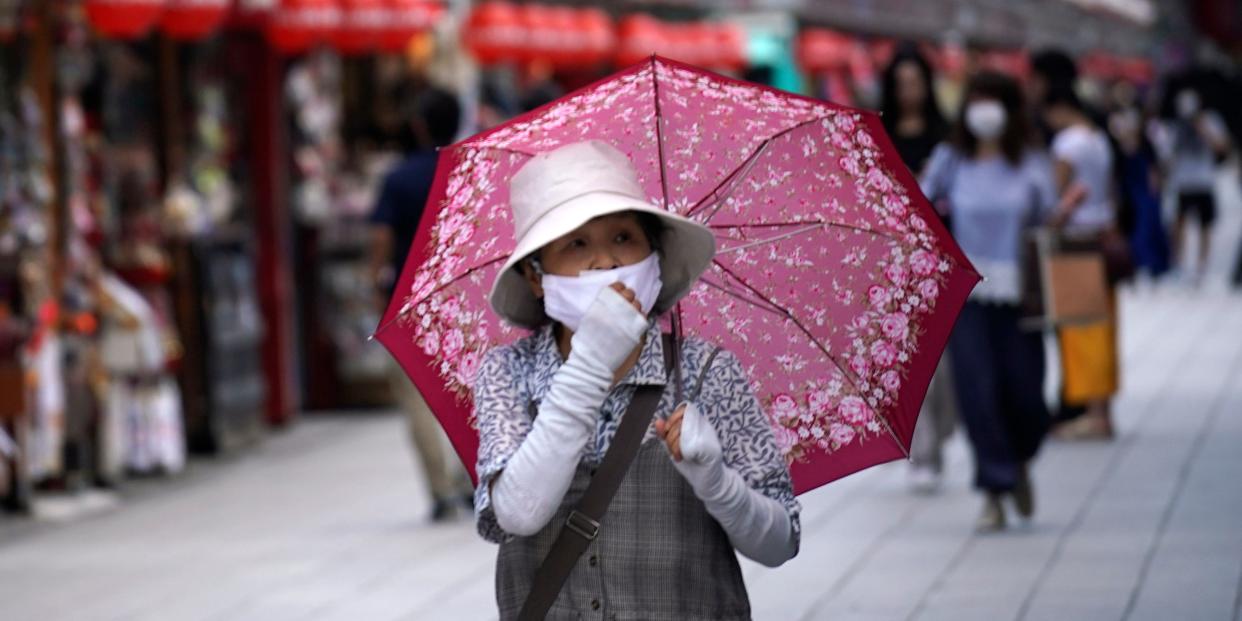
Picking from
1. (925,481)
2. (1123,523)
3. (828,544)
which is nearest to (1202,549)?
(1123,523)

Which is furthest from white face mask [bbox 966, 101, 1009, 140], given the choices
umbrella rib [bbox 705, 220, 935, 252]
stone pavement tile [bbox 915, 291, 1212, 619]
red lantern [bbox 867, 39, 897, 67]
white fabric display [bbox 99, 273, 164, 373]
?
red lantern [bbox 867, 39, 897, 67]

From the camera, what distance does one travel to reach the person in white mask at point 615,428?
351 centimetres

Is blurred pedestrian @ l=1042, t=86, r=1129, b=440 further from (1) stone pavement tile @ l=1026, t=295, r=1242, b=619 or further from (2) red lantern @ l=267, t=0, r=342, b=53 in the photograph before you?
Result: (2) red lantern @ l=267, t=0, r=342, b=53

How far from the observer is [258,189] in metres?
14.3

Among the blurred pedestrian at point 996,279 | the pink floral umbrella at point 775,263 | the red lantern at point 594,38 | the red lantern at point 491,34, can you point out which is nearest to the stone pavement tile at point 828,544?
the blurred pedestrian at point 996,279

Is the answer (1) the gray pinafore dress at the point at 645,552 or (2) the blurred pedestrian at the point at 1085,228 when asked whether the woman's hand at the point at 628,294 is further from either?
(2) the blurred pedestrian at the point at 1085,228

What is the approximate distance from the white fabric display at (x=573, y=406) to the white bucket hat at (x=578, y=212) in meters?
0.16

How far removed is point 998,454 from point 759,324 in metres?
4.41

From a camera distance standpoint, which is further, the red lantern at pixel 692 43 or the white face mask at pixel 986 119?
the red lantern at pixel 692 43

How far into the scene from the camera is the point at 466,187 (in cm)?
428

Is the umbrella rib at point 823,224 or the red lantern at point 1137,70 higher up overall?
the umbrella rib at point 823,224

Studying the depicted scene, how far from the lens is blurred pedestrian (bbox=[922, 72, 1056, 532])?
8586mm

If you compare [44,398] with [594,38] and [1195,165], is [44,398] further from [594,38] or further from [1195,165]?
[1195,165]

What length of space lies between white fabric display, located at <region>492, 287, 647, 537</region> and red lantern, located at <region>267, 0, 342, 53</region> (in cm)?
991
